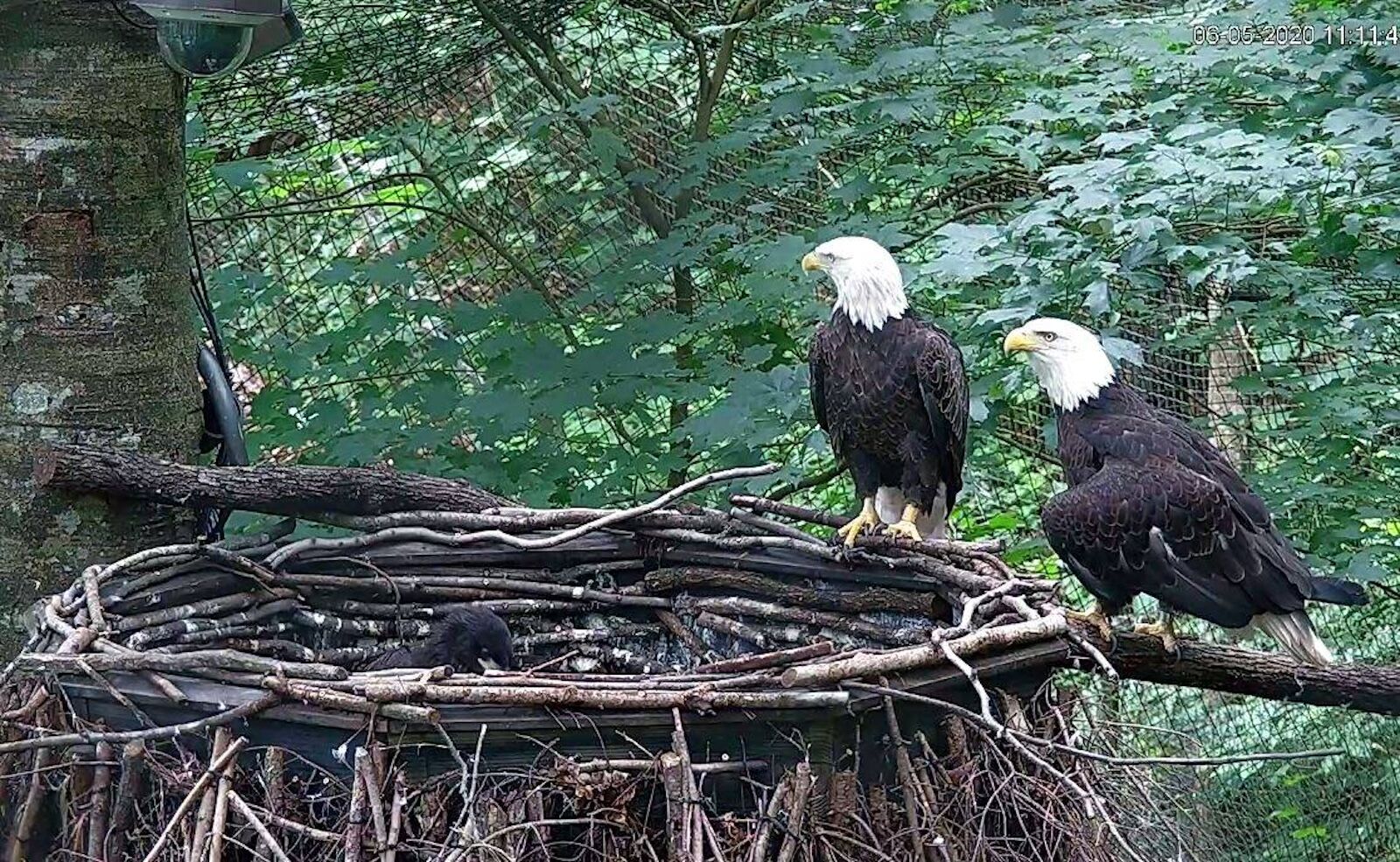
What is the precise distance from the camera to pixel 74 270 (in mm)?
2332

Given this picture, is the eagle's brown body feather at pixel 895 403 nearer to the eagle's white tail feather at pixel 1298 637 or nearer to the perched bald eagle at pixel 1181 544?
the perched bald eagle at pixel 1181 544

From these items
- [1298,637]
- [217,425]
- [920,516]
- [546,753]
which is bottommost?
[1298,637]

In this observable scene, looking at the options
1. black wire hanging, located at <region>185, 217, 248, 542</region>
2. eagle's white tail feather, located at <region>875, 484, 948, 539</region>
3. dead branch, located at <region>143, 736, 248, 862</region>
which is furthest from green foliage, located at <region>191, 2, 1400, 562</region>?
dead branch, located at <region>143, 736, 248, 862</region>

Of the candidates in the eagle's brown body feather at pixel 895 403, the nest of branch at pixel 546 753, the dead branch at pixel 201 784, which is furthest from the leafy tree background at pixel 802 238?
the dead branch at pixel 201 784

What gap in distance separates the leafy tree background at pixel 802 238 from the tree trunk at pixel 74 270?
4.48 feet

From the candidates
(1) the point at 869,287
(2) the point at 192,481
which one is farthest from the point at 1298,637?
(2) the point at 192,481

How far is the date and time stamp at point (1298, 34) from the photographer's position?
3.20 m

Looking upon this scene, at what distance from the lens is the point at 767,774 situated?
5.63ft

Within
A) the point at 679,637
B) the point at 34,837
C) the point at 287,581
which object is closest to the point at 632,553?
the point at 679,637

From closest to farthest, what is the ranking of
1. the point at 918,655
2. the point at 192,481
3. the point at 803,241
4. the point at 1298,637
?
the point at 918,655 < the point at 192,481 < the point at 1298,637 < the point at 803,241

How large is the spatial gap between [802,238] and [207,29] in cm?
198

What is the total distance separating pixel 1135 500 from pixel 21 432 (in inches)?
77.0

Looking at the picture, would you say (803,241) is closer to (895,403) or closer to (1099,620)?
(895,403)

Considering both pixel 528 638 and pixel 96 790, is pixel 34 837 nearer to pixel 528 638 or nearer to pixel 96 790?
pixel 96 790
